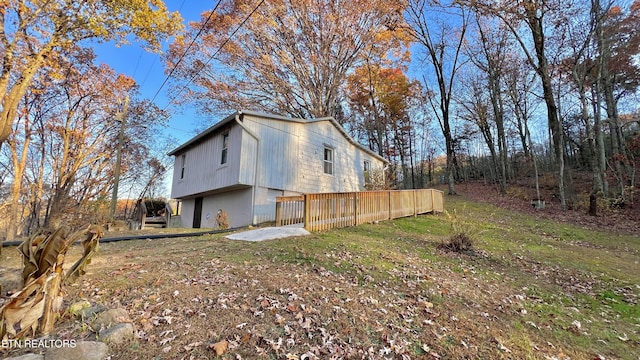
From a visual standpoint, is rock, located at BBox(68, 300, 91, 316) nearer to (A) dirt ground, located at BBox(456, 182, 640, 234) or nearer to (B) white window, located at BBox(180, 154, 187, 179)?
(B) white window, located at BBox(180, 154, 187, 179)

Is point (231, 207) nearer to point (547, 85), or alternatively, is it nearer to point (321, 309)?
point (321, 309)

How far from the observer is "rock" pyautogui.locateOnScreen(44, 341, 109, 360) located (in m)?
1.97

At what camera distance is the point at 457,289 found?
438 cm

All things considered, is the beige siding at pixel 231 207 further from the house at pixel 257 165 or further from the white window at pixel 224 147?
the white window at pixel 224 147

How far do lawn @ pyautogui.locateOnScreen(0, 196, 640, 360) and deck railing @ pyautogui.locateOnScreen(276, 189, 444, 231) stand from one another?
179 cm

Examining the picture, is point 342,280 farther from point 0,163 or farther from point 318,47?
point 0,163

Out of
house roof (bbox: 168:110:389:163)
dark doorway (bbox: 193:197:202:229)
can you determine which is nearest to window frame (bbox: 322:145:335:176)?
house roof (bbox: 168:110:389:163)

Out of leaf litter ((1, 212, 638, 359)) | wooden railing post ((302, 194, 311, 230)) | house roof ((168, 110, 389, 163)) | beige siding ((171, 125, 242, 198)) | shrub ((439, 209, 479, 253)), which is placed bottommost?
leaf litter ((1, 212, 638, 359))

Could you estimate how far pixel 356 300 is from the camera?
3596mm

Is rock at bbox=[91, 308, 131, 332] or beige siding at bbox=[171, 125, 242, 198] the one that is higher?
beige siding at bbox=[171, 125, 242, 198]

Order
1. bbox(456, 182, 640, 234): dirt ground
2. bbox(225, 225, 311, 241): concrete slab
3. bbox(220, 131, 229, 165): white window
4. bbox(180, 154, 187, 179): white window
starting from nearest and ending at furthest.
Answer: bbox(225, 225, 311, 241): concrete slab < bbox(456, 182, 640, 234): dirt ground < bbox(220, 131, 229, 165): white window < bbox(180, 154, 187, 179): white window

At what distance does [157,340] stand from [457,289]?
13.6 feet

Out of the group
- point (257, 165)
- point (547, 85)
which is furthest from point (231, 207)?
point (547, 85)

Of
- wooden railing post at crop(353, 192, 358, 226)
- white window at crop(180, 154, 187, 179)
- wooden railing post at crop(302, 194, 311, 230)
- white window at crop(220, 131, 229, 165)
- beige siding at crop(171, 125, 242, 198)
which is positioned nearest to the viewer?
wooden railing post at crop(302, 194, 311, 230)
